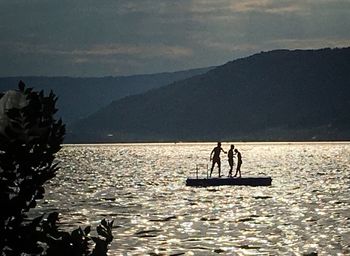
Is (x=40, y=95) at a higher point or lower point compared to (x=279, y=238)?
higher

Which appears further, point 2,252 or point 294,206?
point 294,206

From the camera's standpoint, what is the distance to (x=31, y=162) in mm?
10391

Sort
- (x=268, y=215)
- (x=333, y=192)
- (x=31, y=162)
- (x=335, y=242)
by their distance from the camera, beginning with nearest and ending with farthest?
(x=31, y=162) → (x=335, y=242) → (x=268, y=215) → (x=333, y=192)

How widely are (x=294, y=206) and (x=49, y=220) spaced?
175 feet

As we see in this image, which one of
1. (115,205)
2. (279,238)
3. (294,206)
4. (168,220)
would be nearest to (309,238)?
(279,238)

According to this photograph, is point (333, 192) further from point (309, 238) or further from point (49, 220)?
point (49, 220)

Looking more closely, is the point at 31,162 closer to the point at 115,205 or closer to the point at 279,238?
the point at 279,238

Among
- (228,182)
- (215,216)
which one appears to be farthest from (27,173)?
(228,182)

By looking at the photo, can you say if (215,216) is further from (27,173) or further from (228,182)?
(27,173)

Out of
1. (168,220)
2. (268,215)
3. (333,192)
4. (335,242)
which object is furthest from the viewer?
(333,192)

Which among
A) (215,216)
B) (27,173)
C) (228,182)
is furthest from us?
(228,182)

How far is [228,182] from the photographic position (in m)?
75.0

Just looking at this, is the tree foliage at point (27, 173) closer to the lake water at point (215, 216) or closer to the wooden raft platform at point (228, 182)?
the lake water at point (215, 216)

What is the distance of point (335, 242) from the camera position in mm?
40688
